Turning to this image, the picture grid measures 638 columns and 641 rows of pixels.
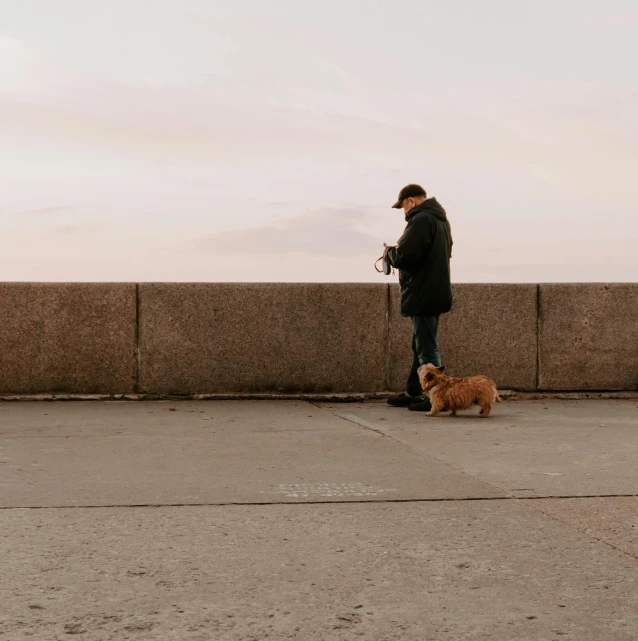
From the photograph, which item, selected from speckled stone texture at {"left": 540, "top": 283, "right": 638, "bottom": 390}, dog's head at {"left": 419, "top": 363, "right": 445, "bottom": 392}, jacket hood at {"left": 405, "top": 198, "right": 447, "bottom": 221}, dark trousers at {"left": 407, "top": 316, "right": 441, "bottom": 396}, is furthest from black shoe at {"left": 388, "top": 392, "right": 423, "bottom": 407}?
speckled stone texture at {"left": 540, "top": 283, "right": 638, "bottom": 390}

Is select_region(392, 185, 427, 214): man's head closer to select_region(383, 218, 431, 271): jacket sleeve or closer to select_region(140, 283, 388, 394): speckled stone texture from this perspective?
select_region(383, 218, 431, 271): jacket sleeve

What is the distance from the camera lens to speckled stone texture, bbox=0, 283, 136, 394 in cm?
991

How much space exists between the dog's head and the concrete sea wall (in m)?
1.58

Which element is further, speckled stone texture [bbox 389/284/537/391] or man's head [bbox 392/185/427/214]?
speckled stone texture [bbox 389/284/537/391]

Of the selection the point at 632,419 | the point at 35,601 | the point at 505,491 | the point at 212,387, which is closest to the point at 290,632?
the point at 35,601

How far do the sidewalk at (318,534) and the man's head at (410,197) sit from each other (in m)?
2.34

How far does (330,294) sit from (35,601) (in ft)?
22.9

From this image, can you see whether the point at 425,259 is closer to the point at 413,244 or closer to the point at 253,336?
the point at 413,244

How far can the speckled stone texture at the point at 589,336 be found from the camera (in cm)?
1068

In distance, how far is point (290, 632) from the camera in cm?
311

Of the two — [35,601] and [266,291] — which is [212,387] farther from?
[35,601]

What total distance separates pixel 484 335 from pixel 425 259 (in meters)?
1.80

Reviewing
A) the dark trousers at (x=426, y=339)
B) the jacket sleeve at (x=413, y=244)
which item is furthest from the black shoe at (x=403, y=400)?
the jacket sleeve at (x=413, y=244)

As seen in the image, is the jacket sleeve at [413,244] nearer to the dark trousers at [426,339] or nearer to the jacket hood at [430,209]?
the jacket hood at [430,209]
